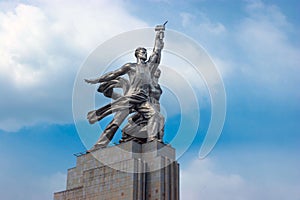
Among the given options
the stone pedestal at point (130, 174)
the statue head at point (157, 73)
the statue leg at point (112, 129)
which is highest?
the statue head at point (157, 73)

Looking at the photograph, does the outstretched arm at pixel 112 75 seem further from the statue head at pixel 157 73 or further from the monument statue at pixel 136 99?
the statue head at pixel 157 73

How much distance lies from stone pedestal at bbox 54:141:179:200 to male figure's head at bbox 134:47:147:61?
7.22 metres

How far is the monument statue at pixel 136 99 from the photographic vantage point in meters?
41.2

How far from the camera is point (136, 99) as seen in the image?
42031 millimetres

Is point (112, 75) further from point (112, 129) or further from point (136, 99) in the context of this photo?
point (112, 129)

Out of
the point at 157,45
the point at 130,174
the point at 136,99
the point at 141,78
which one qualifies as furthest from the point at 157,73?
the point at 130,174

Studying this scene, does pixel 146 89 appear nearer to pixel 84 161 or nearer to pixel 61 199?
pixel 84 161

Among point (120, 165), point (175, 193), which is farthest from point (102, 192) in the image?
point (175, 193)

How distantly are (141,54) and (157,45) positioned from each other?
1.41 meters

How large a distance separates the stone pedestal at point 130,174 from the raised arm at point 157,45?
7198 millimetres

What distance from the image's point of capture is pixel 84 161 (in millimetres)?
42125

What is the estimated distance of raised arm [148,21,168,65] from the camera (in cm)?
4334

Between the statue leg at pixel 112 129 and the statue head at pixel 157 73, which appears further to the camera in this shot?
the statue head at pixel 157 73

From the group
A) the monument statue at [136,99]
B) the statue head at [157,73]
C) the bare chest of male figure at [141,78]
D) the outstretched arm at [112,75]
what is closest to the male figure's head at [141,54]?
the monument statue at [136,99]
